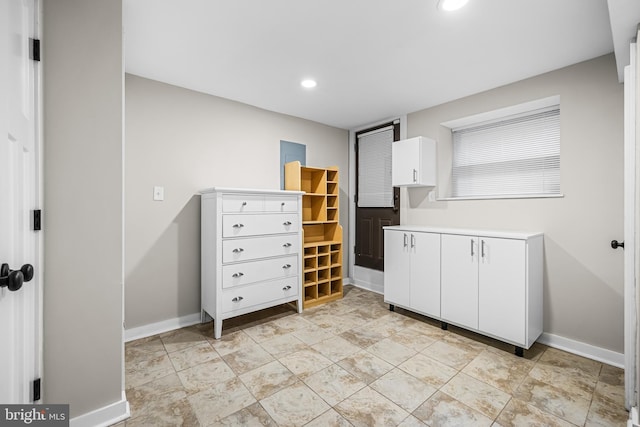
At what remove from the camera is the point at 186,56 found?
227 centimetres

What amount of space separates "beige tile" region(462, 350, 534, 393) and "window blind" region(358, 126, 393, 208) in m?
2.07

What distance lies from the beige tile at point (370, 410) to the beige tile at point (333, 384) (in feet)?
0.17

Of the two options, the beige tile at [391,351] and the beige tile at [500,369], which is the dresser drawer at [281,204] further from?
the beige tile at [500,369]

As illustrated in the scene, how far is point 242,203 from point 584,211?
9.69ft

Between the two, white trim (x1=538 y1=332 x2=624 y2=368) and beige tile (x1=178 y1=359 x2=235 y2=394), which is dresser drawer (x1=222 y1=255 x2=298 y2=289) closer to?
beige tile (x1=178 y1=359 x2=235 y2=394)

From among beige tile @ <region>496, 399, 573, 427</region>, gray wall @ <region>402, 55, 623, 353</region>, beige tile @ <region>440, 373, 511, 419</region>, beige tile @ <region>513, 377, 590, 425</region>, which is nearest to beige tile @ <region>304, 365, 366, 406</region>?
beige tile @ <region>440, 373, 511, 419</region>

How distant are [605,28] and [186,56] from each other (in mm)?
3037

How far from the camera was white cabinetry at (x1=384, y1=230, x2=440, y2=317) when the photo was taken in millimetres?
2779

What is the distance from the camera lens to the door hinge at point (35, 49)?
1.24 m

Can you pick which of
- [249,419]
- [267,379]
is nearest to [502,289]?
[267,379]

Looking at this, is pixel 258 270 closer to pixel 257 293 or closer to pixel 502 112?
pixel 257 293

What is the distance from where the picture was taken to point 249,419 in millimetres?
1577

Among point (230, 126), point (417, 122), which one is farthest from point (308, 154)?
point (417, 122)

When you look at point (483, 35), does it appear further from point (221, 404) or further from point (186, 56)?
point (221, 404)
